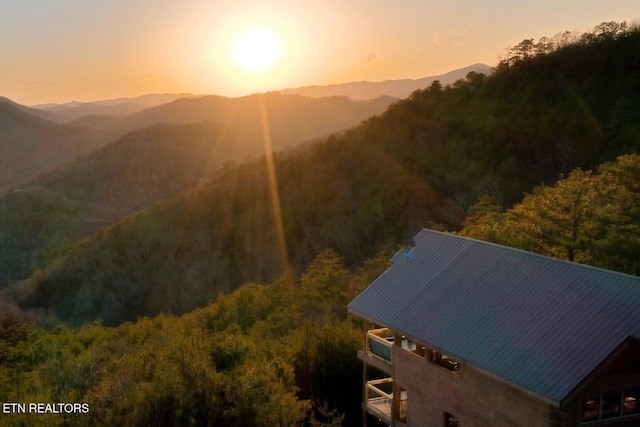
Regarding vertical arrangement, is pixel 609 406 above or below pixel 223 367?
above

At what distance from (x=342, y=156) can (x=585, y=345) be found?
5454 centimetres

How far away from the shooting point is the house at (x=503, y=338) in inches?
449

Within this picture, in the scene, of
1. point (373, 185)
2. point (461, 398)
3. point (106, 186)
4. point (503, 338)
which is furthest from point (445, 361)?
point (106, 186)

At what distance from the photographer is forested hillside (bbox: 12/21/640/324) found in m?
48.7

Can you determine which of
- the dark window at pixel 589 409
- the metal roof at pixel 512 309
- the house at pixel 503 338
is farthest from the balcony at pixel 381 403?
the dark window at pixel 589 409

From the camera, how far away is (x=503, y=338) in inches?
502

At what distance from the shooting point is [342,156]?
214 feet

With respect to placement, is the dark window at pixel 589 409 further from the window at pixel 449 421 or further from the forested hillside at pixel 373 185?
the forested hillside at pixel 373 185

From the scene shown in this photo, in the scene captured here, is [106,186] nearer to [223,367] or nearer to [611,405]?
[223,367]

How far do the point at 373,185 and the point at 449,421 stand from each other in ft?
147

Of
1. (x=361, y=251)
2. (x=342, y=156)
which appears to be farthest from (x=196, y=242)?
(x=361, y=251)

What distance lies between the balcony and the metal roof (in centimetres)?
288

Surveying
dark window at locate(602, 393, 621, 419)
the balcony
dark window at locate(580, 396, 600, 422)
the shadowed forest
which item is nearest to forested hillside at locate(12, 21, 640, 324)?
the shadowed forest

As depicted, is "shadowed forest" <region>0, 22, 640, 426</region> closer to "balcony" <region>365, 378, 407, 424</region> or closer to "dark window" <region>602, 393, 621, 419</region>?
"balcony" <region>365, 378, 407, 424</region>
